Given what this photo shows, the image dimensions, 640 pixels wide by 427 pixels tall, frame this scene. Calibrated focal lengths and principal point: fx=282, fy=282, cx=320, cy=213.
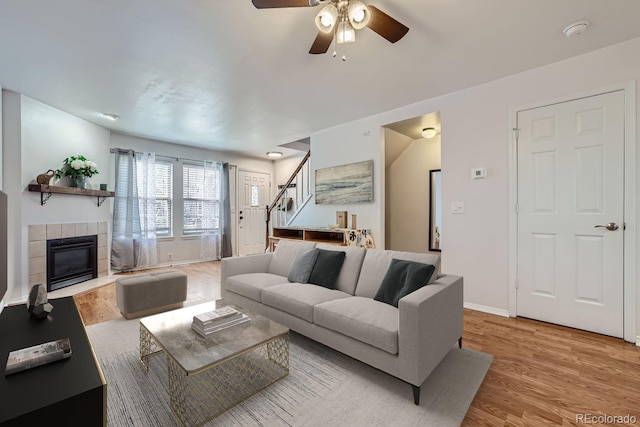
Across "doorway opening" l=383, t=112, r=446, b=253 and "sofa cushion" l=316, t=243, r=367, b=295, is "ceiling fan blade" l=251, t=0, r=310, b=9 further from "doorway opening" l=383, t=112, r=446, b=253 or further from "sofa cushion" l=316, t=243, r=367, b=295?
"doorway opening" l=383, t=112, r=446, b=253

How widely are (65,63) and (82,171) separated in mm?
2062

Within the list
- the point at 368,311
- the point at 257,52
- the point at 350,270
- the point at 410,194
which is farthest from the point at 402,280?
the point at 410,194

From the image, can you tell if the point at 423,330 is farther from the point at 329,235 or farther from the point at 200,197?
the point at 200,197

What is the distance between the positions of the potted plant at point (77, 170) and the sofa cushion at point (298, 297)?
3782 mm

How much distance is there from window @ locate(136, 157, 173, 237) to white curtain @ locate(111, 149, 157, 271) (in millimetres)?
176

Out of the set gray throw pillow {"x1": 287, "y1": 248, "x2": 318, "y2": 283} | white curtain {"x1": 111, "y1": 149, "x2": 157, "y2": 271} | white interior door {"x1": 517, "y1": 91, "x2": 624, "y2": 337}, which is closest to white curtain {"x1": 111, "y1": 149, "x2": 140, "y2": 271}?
white curtain {"x1": 111, "y1": 149, "x2": 157, "y2": 271}

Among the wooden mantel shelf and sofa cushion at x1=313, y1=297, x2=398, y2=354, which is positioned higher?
the wooden mantel shelf

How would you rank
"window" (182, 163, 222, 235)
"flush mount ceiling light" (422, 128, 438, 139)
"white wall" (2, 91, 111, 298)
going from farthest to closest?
"window" (182, 163, 222, 235) → "flush mount ceiling light" (422, 128, 438, 139) → "white wall" (2, 91, 111, 298)

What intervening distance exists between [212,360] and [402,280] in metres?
1.39

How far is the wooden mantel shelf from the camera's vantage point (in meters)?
3.72

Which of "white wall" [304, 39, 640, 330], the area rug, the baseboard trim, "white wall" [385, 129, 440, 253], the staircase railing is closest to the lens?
the area rug

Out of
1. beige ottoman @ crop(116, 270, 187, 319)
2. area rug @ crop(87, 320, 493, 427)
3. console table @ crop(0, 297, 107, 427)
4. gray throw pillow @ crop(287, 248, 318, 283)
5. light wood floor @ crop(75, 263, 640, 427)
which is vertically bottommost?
light wood floor @ crop(75, 263, 640, 427)

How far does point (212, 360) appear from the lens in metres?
1.48

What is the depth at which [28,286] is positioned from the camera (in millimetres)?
3670
